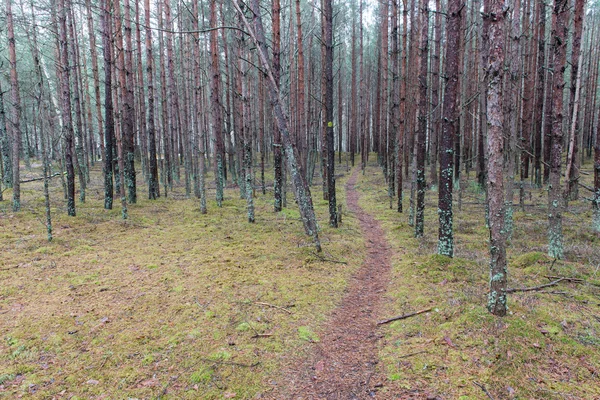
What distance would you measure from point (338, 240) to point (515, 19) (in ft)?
23.0

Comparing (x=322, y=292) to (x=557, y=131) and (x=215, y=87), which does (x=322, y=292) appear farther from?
(x=215, y=87)

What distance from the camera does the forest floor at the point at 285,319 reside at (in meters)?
3.74

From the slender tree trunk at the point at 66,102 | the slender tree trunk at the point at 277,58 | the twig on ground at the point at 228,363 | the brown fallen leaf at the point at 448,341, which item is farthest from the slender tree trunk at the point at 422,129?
the slender tree trunk at the point at 66,102

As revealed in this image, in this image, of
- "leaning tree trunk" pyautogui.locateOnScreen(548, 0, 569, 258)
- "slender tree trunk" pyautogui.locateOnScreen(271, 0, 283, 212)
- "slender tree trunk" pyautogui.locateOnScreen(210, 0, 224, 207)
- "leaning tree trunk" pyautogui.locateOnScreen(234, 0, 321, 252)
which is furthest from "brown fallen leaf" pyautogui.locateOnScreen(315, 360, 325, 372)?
"slender tree trunk" pyautogui.locateOnScreen(210, 0, 224, 207)

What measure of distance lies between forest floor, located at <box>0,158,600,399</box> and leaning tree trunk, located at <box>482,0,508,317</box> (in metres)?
0.48

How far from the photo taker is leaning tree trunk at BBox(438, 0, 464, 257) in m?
6.47

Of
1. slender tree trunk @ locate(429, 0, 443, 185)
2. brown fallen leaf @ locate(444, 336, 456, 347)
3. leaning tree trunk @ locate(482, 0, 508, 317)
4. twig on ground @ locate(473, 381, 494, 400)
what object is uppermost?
slender tree trunk @ locate(429, 0, 443, 185)

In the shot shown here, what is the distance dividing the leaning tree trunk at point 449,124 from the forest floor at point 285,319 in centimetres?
64

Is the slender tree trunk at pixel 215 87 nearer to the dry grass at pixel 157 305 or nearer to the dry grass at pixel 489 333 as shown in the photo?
the dry grass at pixel 157 305

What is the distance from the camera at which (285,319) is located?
516 cm

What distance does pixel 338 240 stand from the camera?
9.38 m

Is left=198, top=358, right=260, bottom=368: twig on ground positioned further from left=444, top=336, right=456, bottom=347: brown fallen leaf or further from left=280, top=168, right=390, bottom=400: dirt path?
left=444, top=336, right=456, bottom=347: brown fallen leaf

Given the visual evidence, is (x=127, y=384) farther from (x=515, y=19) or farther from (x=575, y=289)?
(x=515, y=19)

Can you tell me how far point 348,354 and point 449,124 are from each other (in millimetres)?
4871
